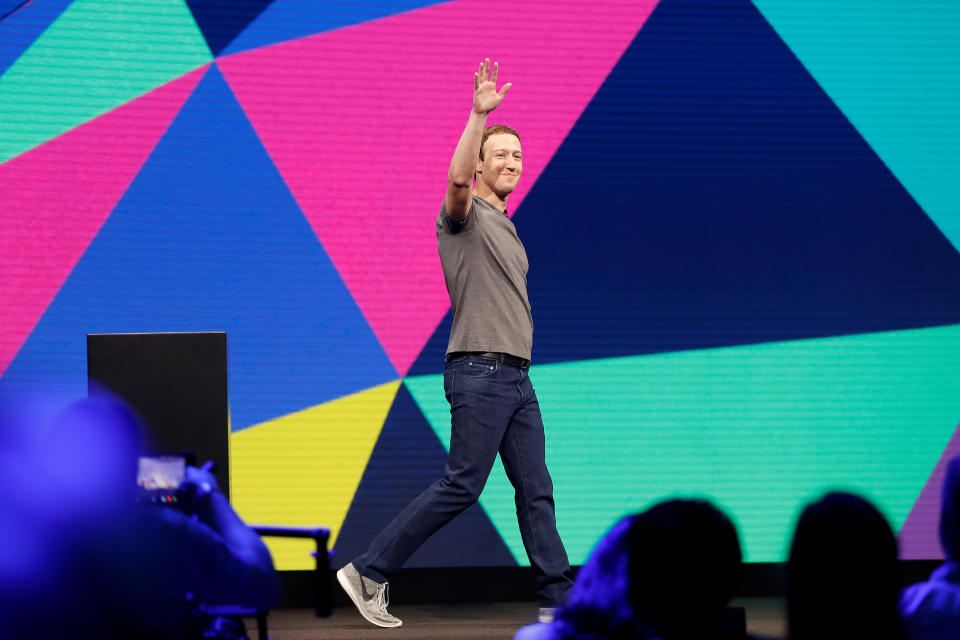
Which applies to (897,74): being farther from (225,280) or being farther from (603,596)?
(603,596)

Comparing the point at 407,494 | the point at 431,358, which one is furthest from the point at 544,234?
the point at 407,494

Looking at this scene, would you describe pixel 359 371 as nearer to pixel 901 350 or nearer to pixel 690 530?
pixel 901 350

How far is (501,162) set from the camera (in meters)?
3.75

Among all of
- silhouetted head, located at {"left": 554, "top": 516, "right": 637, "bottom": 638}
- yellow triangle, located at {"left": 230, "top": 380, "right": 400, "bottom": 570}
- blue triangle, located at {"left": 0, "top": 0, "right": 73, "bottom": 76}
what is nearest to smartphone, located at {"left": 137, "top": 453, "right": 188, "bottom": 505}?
silhouetted head, located at {"left": 554, "top": 516, "right": 637, "bottom": 638}

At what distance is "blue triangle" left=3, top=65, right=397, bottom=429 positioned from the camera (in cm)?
442

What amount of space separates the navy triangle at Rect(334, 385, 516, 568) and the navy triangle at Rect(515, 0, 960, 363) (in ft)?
1.82

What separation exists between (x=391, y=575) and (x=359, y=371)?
2.57 feet

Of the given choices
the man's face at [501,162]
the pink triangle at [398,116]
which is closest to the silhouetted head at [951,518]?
the man's face at [501,162]

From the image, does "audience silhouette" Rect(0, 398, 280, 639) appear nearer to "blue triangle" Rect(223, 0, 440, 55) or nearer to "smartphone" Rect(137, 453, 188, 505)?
"smartphone" Rect(137, 453, 188, 505)

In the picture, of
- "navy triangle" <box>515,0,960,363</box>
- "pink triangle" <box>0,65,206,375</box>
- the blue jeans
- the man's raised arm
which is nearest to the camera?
the man's raised arm

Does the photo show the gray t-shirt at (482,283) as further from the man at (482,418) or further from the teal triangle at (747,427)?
the teal triangle at (747,427)

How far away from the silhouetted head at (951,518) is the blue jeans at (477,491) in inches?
72.2

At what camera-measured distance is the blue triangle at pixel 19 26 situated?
4.41 meters

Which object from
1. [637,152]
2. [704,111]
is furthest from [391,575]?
[704,111]
